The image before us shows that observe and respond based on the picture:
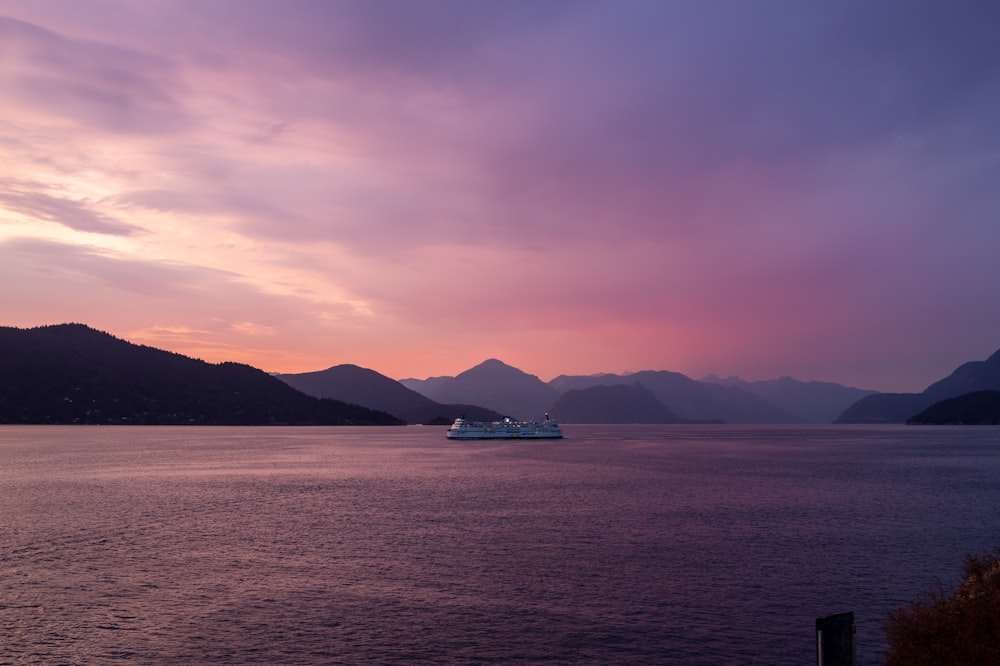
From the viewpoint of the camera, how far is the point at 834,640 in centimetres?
1452

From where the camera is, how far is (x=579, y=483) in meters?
98.5

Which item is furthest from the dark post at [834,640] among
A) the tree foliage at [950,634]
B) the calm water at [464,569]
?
the calm water at [464,569]

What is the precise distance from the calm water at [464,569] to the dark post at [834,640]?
14.0 metres

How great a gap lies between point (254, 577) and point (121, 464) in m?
108

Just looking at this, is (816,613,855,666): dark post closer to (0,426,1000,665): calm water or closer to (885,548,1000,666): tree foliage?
(885,548,1000,666): tree foliage

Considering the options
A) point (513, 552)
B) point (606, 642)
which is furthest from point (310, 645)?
point (513, 552)

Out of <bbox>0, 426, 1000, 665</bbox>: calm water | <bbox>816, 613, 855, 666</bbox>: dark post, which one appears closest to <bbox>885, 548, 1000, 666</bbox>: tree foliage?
<bbox>816, 613, 855, 666</bbox>: dark post

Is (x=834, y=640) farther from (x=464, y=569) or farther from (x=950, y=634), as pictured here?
(x=464, y=569)

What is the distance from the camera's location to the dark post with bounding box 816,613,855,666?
14445 mm

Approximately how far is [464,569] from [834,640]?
30.4 m

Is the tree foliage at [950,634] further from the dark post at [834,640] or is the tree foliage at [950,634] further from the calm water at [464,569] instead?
the calm water at [464,569]

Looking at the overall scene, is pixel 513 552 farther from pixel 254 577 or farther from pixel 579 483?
pixel 579 483

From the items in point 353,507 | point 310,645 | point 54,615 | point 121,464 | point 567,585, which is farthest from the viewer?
point 121,464

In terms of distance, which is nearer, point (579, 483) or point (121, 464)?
point (579, 483)
